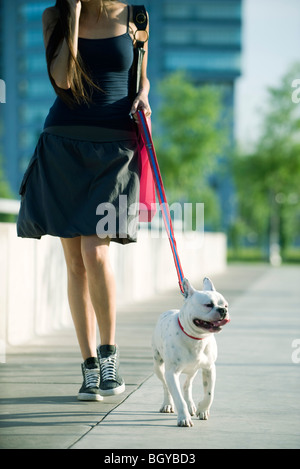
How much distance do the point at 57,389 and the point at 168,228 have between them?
973 mm

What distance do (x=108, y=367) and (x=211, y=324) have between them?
0.76 m

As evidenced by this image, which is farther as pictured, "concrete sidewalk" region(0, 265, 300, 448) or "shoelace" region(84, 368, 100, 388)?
"shoelace" region(84, 368, 100, 388)

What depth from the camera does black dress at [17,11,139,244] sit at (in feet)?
11.5

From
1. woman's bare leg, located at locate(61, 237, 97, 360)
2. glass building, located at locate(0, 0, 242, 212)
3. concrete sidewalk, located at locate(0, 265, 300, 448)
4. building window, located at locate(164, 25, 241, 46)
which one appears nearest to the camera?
concrete sidewalk, located at locate(0, 265, 300, 448)

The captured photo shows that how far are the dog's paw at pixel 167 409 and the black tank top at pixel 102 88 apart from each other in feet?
4.14

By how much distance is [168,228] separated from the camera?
351 cm

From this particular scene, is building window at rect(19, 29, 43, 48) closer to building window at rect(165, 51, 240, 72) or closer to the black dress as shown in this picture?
building window at rect(165, 51, 240, 72)

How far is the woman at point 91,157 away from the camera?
350 centimetres

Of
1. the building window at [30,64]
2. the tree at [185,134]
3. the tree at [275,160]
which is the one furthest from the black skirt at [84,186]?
the building window at [30,64]

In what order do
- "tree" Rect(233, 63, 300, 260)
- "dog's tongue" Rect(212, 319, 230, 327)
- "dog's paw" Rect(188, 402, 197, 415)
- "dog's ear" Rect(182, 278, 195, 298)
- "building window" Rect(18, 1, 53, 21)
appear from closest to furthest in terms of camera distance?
"dog's tongue" Rect(212, 319, 230, 327)
"dog's ear" Rect(182, 278, 195, 298)
"dog's paw" Rect(188, 402, 197, 415)
"tree" Rect(233, 63, 300, 260)
"building window" Rect(18, 1, 53, 21)

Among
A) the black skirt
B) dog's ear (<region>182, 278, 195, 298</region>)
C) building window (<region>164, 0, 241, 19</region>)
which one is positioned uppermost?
building window (<region>164, 0, 241, 19</region>)

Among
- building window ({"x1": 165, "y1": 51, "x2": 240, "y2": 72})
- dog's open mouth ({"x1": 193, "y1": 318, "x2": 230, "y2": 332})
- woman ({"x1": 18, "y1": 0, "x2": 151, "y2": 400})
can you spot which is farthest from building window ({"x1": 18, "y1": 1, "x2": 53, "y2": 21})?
dog's open mouth ({"x1": 193, "y1": 318, "x2": 230, "y2": 332})

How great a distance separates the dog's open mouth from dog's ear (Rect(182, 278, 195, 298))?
5.2 inches

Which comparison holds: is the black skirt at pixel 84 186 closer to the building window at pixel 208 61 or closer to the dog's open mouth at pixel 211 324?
the dog's open mouth at pixel 211 324
